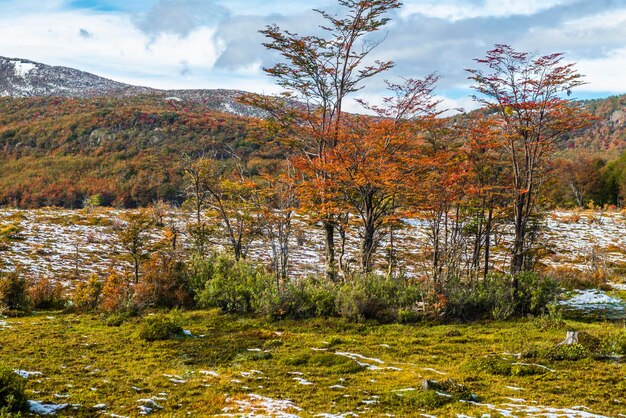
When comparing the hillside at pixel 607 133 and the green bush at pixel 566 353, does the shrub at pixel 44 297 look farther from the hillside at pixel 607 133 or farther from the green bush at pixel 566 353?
the hillside at pixel 607 133

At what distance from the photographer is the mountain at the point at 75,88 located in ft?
400

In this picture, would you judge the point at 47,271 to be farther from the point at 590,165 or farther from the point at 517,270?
the point at 590,165

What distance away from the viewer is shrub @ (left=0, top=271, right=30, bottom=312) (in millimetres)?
14719

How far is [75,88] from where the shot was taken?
133875 mm

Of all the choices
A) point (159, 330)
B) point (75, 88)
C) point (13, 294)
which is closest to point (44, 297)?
point (13, 294)

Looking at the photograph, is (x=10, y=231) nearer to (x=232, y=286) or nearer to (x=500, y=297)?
(x=232, y=286)

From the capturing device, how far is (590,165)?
214 feet

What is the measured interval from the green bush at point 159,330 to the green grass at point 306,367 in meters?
0.26

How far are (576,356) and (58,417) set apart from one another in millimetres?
9403

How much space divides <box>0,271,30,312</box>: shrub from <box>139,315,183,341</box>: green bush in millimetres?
6332

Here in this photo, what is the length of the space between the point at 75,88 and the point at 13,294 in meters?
138

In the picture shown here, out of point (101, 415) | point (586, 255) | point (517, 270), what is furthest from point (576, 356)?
point (586, 255)

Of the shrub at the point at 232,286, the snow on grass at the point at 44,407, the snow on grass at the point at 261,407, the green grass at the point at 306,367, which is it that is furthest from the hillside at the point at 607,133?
the snow on grass at the point at 44,407

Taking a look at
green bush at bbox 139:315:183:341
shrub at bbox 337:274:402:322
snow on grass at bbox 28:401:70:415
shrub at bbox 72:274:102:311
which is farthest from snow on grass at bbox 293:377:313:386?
shrub at bbox 72:274:102:311
